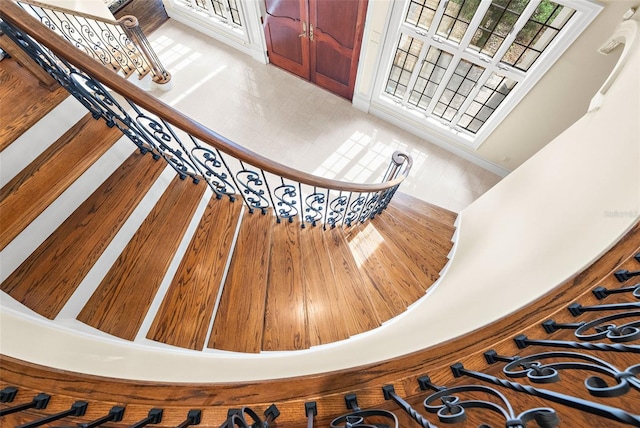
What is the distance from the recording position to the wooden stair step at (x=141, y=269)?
136 centimetres

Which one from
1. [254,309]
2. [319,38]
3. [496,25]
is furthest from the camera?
[319,38]

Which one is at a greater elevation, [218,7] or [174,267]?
[174,267]

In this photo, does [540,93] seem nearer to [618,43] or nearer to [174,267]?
[618,43]

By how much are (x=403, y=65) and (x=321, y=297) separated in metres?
3.30

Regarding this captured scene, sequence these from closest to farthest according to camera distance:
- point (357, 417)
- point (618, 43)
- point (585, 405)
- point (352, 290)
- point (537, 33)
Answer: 1. point (585, 405)
2. point (357, 417)
3. point (352, 290)
4. point (618, 43)
5. point (537, 33)

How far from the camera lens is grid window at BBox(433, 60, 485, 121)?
340cm

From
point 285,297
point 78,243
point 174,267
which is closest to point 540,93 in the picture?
point 285,297

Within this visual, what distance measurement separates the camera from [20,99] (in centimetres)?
153

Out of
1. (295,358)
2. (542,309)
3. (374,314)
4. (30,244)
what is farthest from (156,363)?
(542,309)

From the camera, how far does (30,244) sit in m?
1.37

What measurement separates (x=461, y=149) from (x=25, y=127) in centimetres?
442

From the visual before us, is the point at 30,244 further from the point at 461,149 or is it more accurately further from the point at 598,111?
the point at 461,149

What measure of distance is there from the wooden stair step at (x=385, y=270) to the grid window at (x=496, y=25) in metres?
2.36

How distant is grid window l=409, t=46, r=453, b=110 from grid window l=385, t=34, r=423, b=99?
0.14 metres
